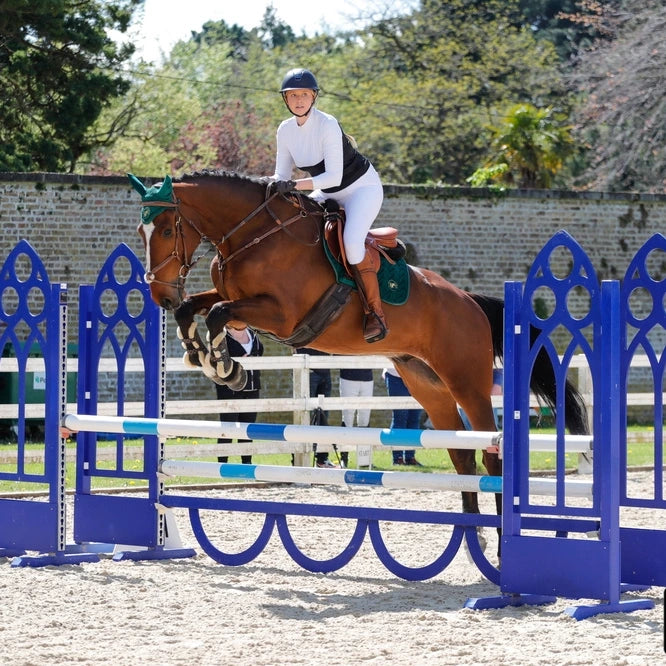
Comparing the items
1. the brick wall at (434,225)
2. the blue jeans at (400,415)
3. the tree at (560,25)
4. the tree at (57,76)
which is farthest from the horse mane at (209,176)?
the tree at (560,25)

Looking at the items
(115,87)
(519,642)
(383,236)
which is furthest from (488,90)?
(519,642)

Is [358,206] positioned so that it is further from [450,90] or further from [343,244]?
[450,90]

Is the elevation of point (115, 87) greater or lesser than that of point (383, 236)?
greater

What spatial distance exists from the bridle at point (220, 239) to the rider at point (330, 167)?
12 centimetres

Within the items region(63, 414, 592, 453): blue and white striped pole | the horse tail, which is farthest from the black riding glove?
the horse tail

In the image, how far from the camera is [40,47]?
21.5 meters

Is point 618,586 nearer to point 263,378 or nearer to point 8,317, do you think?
point 8,317

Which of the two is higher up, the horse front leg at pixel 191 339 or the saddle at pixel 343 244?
the saddle at pixel 343 244

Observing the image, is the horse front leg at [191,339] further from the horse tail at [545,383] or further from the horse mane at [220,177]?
the horse tail at [545,383]

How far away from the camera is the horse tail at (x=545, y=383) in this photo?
6.62 m

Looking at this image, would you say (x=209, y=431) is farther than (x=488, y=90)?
No

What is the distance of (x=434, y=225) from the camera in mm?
18516

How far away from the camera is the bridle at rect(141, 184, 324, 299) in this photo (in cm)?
593

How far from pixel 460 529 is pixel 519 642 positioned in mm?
1291
